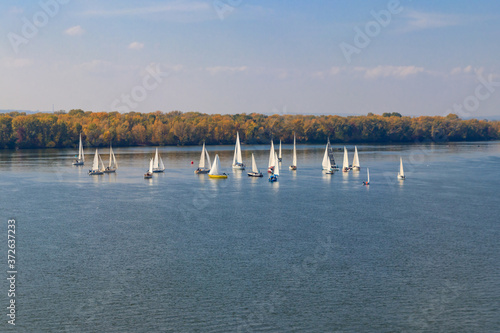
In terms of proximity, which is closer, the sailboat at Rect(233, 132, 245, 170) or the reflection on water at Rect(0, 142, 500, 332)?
the reflection on water at Rect(0, 142, 500, 332)

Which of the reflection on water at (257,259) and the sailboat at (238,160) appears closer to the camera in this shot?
the reflection on water at (257,259)

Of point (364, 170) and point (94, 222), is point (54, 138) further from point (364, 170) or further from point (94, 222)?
point (94, 222)

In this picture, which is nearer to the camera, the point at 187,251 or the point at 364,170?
the point at 187,251

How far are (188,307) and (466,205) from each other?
4139 cm

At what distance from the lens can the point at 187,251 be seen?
41031 millimetres

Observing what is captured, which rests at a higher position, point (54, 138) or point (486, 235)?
point (54, 138)

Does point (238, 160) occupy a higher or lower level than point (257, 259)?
higher

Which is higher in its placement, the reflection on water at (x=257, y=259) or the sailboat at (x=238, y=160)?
the sailboat at (x=238, y=160)

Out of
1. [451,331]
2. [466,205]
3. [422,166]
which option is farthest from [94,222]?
[422,166]

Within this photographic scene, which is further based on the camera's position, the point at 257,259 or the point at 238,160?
the point at 238,160

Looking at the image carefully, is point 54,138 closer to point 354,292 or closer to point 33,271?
point 33,271

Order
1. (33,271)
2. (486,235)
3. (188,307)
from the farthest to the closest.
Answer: (486,235) → (33,271) → (188,307)

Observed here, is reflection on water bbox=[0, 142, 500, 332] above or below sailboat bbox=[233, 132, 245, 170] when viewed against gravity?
below

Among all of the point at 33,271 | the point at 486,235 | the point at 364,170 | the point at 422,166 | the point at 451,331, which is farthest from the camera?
the point at 422,166
